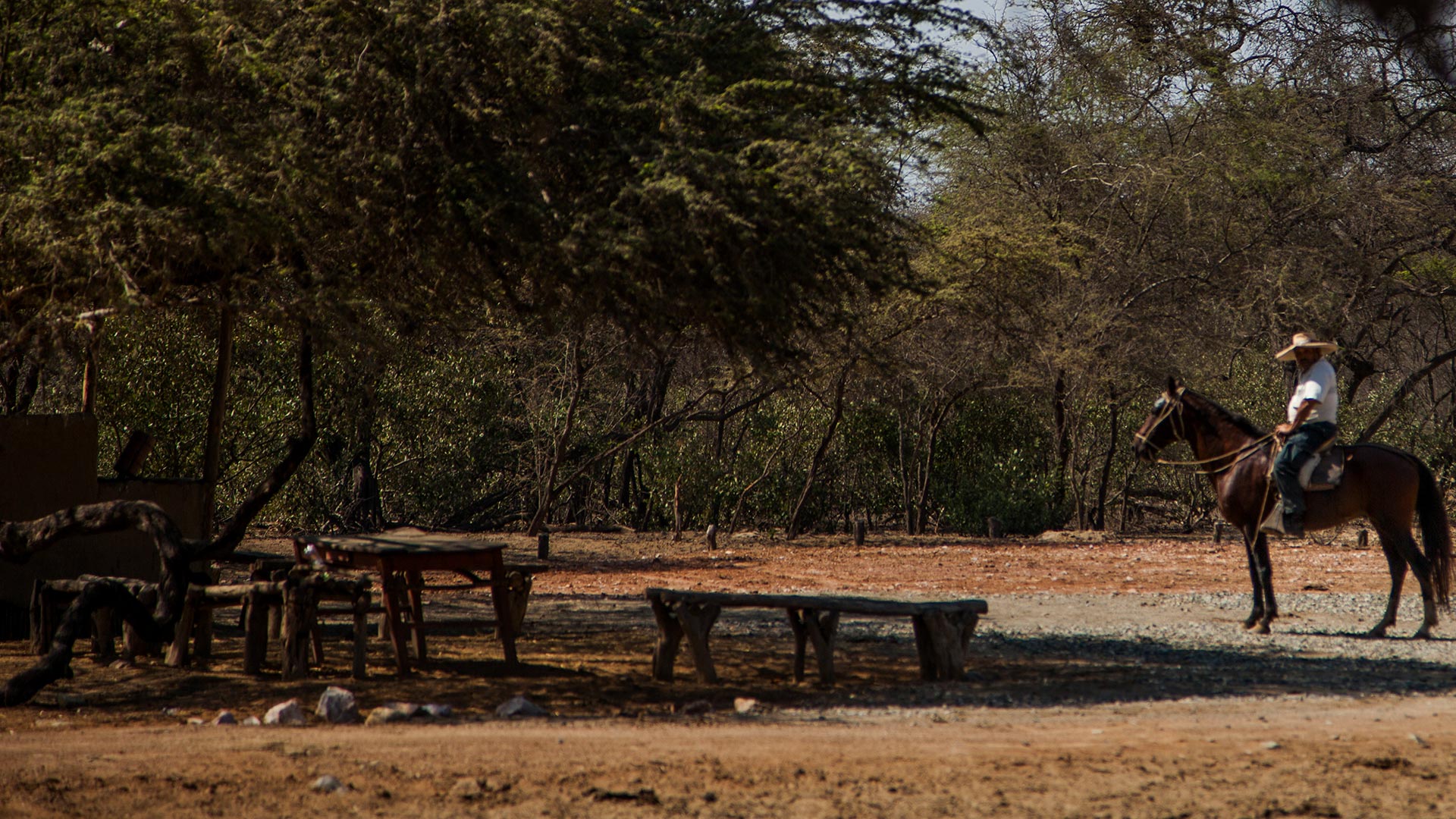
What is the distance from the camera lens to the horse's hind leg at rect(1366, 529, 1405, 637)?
11.9 metres

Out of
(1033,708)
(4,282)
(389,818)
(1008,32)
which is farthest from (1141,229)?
(389,818)

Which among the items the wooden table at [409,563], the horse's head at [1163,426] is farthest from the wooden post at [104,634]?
the horse's head at [1163,426]

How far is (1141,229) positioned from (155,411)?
672 inches

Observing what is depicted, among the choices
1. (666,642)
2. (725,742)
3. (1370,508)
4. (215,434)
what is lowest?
(725,742)

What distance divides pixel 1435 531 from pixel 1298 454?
1410mm

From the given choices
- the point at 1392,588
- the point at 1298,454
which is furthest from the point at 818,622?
the point at 1392,588

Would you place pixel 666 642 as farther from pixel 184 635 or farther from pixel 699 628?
pixel 184 635

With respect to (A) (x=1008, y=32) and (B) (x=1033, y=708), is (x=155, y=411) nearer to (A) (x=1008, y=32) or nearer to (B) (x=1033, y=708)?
(B) (x=1033, y=708)

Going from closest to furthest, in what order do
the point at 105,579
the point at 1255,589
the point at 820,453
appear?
the point at 105,579 → the point at 1255,589 → the point at 820,453

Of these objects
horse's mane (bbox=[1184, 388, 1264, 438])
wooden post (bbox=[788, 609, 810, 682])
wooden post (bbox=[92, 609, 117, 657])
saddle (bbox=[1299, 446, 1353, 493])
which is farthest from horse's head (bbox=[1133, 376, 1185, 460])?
wooden post (bbox=[92, 609, 117, 657])

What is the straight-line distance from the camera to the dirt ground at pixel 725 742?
574cm

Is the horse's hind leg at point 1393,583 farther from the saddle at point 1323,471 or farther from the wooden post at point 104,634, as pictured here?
the wooden post at point 104,634

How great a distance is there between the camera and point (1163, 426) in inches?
520

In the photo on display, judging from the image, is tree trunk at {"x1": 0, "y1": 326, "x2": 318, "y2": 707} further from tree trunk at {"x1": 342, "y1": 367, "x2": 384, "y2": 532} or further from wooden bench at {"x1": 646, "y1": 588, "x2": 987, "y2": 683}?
tree trunk at {"x1": 342, "y1": 367, "x2": 384, "y2": 532}
